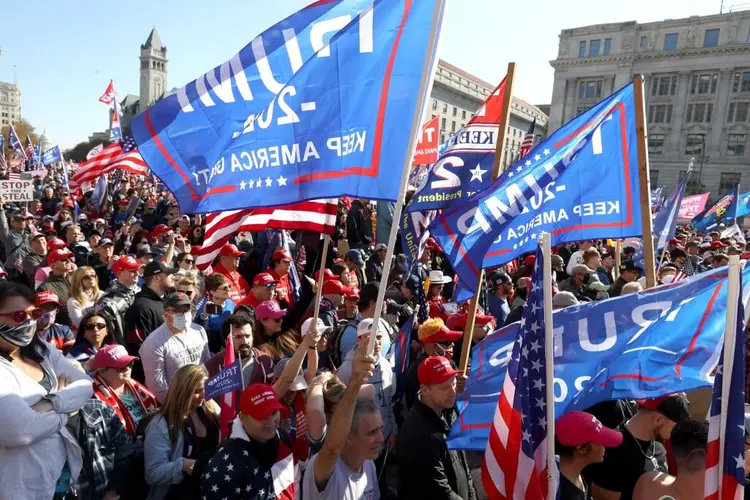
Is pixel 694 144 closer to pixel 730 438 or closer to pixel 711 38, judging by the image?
pixel 711 38

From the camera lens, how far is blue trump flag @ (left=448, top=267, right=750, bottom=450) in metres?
3.23

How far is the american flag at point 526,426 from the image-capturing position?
8.57 ft

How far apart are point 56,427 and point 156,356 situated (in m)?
1.63

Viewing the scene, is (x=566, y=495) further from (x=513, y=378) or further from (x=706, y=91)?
(x=706, y=91)

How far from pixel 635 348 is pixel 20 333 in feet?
11.2

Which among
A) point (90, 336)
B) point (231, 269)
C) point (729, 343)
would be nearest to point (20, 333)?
point (90, 336)

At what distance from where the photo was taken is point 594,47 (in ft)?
214

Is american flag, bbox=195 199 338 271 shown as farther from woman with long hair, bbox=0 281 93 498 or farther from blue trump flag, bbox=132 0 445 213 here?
woman with long hair, bbox=0 281 93 498

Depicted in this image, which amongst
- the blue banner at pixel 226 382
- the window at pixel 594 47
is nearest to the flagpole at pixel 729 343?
the blue banner at pixel 226 382

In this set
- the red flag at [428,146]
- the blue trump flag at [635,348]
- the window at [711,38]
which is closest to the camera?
the blue trump flag at [635,348]

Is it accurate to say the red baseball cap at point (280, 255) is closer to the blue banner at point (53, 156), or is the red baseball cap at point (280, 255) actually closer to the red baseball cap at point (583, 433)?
the red baseball cap at point (583, 433)

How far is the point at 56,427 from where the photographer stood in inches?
106

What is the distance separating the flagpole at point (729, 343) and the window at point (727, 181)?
64683mm

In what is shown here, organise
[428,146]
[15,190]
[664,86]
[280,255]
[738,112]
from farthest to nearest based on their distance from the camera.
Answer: [664,86], [738,112], [428,146], [15,190], [280,255]
